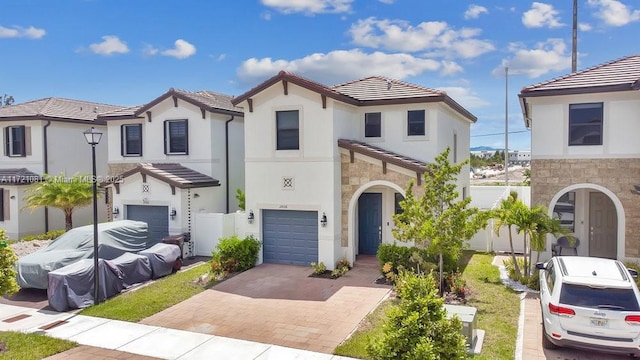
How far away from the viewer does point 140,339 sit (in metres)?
10.3

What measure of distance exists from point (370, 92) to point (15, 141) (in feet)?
64.1

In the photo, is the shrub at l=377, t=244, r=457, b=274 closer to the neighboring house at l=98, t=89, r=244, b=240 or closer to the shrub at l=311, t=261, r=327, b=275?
the shrub at l=311, t=261, r=327, b=275

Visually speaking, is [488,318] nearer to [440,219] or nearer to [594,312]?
[440,219]

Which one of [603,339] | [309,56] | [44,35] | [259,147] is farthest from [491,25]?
[44,35]

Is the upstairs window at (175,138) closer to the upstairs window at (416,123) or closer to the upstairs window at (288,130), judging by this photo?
the upstairs window at (288,130)

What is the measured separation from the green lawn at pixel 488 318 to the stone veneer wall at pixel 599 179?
301cm

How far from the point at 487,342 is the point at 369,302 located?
11.9ft

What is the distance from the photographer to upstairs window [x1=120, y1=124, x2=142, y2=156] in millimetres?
22234

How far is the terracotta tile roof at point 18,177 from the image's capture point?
22.9 metres

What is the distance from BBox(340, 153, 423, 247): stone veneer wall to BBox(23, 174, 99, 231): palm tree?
41.5 ft

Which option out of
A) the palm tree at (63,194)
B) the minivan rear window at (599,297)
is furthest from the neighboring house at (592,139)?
the palm tree at (63,194)

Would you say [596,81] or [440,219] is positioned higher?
[596,81]

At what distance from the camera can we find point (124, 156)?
74.1 ft

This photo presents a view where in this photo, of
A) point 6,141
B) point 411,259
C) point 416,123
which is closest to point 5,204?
point 6,141
